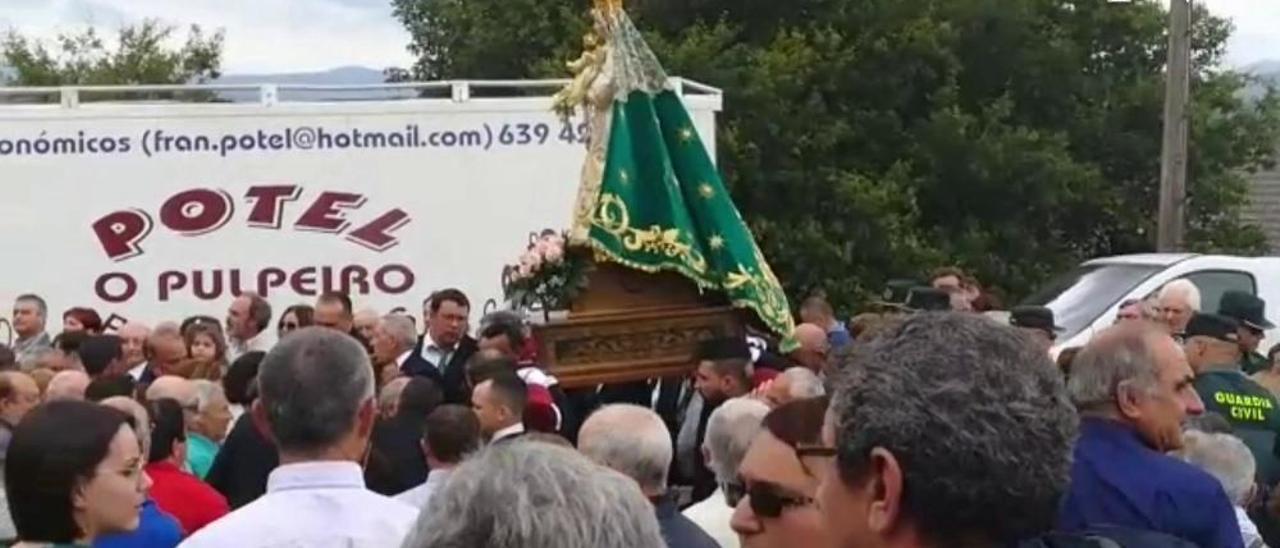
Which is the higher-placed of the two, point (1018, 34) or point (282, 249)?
point (1018, 34)

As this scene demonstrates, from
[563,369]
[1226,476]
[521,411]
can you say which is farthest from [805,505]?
[563,369]

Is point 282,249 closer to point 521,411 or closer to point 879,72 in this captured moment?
point 521,411

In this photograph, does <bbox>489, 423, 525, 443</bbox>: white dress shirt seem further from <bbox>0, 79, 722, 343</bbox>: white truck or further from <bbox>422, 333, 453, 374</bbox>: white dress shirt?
<bbox>0, 79, 722, 343</bbox>: white truck

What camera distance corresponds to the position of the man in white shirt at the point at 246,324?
11.8 metres

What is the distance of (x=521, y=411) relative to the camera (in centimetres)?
707

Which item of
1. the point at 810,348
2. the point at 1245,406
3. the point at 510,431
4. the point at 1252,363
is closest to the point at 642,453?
the point at 510,431

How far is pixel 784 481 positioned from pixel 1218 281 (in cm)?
1132

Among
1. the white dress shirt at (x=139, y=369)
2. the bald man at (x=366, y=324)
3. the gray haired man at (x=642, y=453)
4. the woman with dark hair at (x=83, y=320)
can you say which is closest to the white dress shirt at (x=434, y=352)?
the bald man at (x=366, y=324)

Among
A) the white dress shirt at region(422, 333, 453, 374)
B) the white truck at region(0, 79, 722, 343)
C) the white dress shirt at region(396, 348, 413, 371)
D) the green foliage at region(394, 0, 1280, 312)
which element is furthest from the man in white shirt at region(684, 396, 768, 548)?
the green foliage at region(394, 0, 1280, 312)

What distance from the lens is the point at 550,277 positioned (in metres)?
8.87

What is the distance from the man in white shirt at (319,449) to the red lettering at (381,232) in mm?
10773

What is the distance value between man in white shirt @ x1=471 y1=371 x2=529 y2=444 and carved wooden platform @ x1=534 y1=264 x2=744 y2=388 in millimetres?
1571

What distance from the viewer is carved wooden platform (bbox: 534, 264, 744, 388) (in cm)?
866

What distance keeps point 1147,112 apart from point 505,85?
11.6 metres
